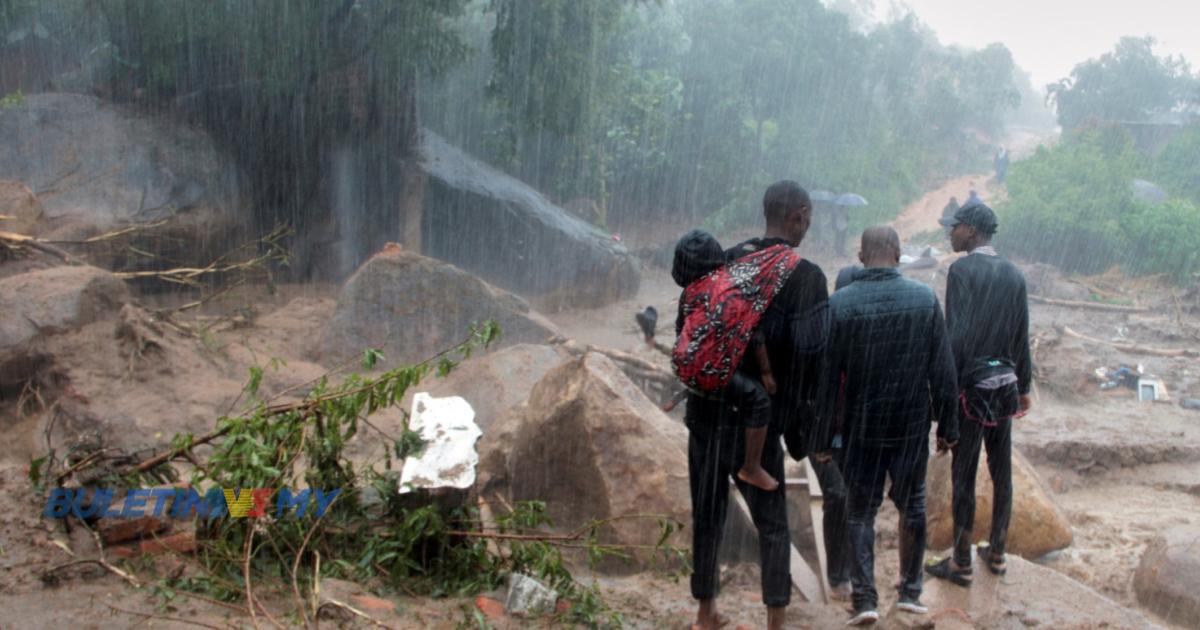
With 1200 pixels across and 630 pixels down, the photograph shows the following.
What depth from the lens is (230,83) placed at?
11945 millimetres

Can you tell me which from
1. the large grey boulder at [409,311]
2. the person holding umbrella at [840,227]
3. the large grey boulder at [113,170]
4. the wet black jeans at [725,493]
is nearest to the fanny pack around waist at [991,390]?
the wet black jeans at [725,493]

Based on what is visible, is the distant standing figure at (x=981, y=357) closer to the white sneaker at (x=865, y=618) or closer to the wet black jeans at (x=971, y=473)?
the wet black jeans at (x=971, y=473)

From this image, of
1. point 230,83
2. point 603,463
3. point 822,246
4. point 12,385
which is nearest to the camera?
point 603,463

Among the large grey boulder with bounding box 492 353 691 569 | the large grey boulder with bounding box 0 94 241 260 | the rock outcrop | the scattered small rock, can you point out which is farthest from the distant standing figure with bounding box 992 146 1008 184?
the scattered small rock

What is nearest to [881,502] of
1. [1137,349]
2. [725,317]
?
[725,317]

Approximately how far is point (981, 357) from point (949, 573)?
3.25ft

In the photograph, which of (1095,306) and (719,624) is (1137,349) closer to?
(1095,306)

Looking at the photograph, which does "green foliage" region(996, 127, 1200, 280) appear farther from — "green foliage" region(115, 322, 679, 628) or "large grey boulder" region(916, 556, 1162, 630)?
"green foliage" region(115, 322, 679, 628)

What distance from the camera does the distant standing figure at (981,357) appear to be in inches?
140

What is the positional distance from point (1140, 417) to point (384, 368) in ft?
26.7

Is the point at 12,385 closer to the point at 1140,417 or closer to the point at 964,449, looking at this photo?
the point at 964,449

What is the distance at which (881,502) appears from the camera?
333cm

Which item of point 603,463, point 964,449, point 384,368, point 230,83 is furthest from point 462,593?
point 230,83

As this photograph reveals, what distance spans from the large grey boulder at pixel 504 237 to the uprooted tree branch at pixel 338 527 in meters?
10.2
